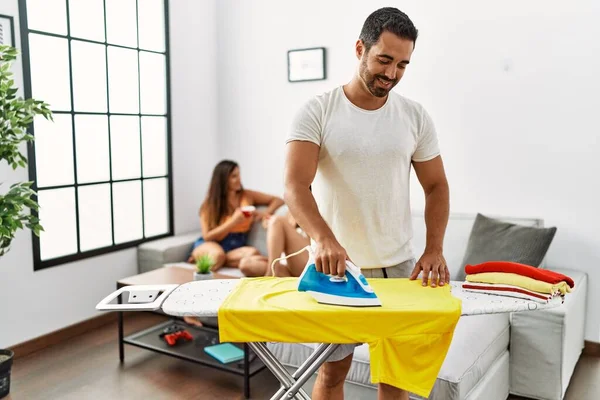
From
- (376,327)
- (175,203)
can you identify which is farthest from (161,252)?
(376,327)

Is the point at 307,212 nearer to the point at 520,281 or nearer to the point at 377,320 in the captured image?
the point at 377,320

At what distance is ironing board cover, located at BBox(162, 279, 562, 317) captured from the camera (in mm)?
1499

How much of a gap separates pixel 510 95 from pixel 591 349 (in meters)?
1.48

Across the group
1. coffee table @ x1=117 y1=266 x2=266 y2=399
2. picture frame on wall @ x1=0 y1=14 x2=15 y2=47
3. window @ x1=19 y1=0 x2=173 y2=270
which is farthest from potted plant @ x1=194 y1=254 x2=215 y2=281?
picture frame on wall @ x1=0 y1=14 x2=15 y2=47

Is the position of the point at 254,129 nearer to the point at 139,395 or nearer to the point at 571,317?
the point at 139,395

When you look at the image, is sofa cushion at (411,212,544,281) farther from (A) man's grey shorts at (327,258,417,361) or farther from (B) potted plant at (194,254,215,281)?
(A) man's grey shorts at (327,258,417,361)

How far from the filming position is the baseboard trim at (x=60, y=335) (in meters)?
3.16

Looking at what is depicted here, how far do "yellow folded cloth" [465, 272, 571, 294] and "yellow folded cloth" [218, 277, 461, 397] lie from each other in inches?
7.7

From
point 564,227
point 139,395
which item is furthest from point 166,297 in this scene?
point 564,227

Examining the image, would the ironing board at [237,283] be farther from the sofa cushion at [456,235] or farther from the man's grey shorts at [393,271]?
the sofa cushion at [456,235]

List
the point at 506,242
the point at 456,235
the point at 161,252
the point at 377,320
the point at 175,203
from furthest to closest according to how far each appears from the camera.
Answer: the point at 175,203 → the point at 161,252 → the point at 456,235 → the point at 506,242 → the point at 377,320

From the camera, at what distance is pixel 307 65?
156 inches

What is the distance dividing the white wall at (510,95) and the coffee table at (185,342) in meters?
1.51

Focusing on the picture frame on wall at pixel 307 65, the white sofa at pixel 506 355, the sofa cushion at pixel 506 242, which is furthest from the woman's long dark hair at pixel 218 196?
the sofa cushion at pixel 506 242
